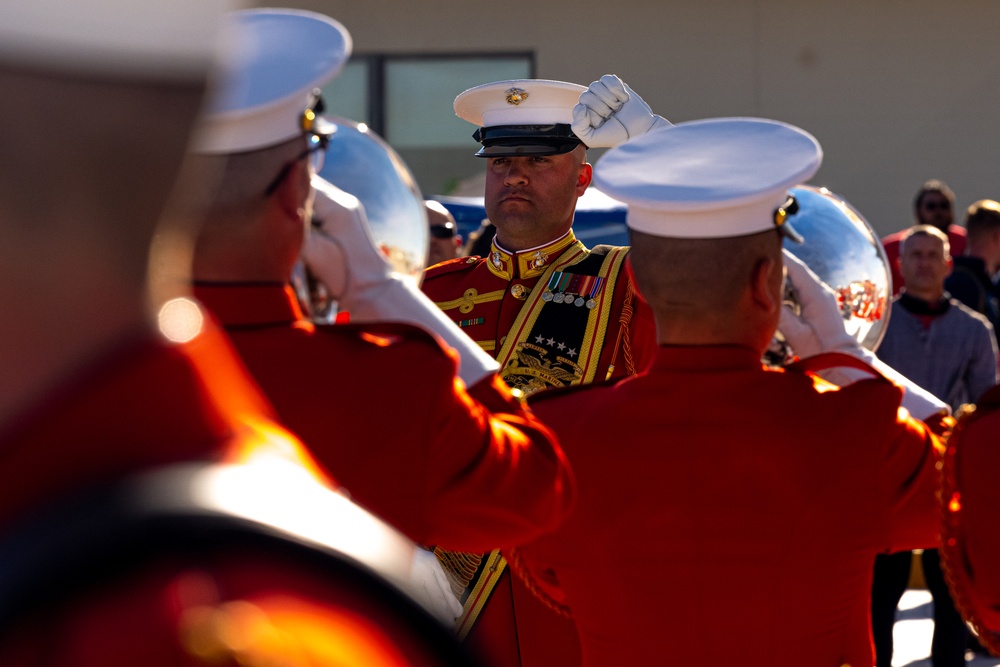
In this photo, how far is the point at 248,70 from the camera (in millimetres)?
1976

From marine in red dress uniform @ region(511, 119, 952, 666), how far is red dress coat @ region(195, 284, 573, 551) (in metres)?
0.25

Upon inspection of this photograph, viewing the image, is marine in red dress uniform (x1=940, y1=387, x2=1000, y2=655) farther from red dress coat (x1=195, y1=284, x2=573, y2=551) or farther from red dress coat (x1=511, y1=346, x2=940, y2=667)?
red dress coat (x1=195, y1=284, x2=573, y2=551)

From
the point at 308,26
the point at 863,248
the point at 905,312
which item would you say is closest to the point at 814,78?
the point at 905,312

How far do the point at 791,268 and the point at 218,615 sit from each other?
80.2 inches

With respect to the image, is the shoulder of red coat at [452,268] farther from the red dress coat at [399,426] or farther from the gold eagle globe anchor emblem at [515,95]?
the red dress coat at [399,426]

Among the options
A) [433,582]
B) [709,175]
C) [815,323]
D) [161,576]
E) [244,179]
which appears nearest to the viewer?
[161,576]

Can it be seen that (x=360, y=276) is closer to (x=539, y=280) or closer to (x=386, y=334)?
(x=386, y=334)

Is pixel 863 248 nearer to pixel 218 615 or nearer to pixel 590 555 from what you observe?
pixel 590 555

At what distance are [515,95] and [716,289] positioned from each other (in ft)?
5.75

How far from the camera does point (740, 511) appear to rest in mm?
2176

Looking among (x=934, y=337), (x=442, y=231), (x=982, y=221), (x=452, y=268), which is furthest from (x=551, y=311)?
(x=982, y=221)

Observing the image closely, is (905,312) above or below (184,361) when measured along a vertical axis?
below

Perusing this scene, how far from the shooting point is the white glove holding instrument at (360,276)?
2121 millimetres

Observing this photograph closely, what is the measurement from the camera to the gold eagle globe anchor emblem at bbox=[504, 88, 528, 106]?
388 cm
